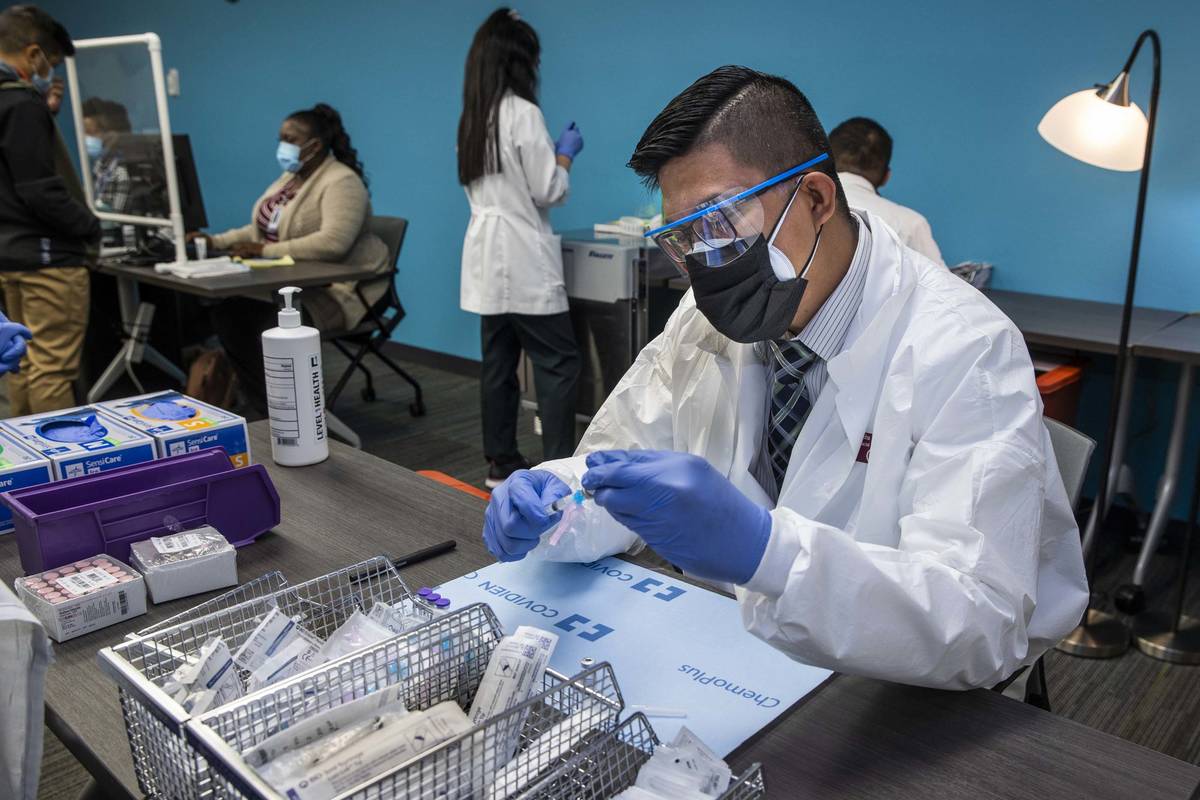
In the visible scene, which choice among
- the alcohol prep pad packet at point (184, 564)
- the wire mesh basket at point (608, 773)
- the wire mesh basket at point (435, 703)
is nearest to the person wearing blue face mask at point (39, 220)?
the alcohol prep pad packet at point (184, 564)

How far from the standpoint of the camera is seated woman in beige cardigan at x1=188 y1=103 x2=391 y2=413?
3.77m

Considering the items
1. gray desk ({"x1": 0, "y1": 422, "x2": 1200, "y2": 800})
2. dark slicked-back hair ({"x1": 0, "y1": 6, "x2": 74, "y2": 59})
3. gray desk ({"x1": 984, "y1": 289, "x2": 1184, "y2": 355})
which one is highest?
dark slicked-back hair ({"x1": 0, "y1": 6, "x2": 74, "y2": 59})

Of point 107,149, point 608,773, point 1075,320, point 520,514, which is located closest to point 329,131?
point 107,149

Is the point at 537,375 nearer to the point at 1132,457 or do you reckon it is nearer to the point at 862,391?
the point at 1132,457

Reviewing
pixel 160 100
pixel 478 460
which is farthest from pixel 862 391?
pixel 160 100

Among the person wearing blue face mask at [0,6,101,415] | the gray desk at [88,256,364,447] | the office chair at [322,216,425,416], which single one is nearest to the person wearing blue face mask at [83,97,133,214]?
the gray desk at [88,256,364,447]

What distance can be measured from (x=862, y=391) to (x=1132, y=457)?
2.44 m

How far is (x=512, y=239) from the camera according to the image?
3.19m

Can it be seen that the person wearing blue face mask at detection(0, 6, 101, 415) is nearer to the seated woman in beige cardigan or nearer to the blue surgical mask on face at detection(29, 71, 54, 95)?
the blue surgical mask on face at detection(29, 71, 54, 95)

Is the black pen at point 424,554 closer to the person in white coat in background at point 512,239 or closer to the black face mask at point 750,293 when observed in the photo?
the black face mask at point 750,293

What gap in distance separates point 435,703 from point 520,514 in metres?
0.28

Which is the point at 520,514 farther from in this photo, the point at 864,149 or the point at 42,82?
the point at 42,82

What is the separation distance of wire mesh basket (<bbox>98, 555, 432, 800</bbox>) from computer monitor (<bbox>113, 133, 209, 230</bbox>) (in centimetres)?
345

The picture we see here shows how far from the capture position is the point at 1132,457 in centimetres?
304
